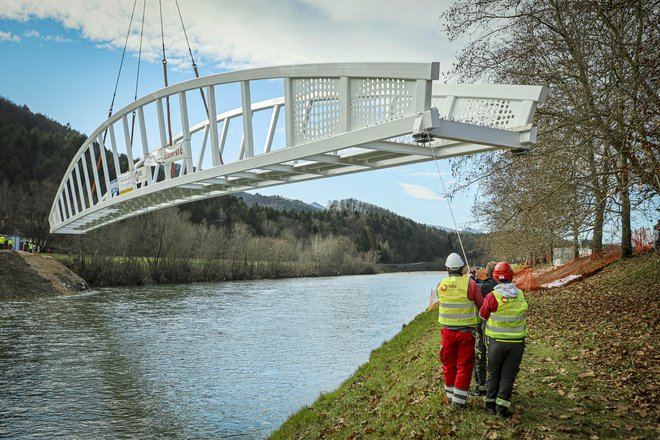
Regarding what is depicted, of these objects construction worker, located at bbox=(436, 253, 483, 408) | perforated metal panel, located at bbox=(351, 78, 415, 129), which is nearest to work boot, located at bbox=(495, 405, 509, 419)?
construction worker, located at bbox=(436, 253, 483, 408)

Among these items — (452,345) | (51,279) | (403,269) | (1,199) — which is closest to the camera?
(452,345)

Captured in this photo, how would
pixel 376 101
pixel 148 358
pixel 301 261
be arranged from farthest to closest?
pixel 301 261, pixel 148 358, pixel 376 101

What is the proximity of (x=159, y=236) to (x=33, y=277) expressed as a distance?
18.6 metres

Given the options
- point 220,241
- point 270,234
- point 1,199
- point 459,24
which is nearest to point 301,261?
point 220,241

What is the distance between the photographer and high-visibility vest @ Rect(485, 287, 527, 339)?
20.9ft

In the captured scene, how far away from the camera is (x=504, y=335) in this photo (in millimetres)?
6402

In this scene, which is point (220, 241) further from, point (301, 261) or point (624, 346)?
point (624, 346)

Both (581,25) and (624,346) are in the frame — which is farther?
(581,25)

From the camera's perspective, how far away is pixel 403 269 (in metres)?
110

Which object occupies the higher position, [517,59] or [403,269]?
[517,59]

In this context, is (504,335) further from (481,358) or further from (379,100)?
(379,100)

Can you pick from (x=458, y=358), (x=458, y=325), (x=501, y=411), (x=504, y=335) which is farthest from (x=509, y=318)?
(x=501, y=411)

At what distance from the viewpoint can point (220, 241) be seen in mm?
63719

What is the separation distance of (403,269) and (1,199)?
73058 mm
